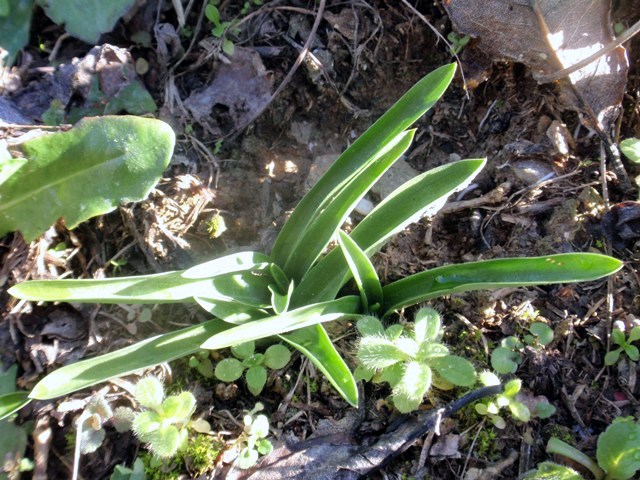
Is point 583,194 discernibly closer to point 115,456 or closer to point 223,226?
point 223,226

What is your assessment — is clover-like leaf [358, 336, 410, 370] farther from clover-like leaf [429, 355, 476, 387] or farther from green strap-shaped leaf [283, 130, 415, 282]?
green strap-shaped leaf [283, 130, 415, 282]

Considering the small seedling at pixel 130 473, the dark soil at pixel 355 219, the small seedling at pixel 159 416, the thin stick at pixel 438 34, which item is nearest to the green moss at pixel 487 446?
the dark soil at pixel 355 219

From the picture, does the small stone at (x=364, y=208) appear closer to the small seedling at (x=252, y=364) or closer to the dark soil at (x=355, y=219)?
the dark soil at (x=355, y=219)

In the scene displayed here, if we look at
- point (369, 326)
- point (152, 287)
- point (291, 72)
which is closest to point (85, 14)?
point (291, 72)

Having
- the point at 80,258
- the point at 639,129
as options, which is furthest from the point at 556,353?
the point at 80,258

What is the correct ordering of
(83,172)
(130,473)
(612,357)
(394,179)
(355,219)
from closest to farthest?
(130,473)
(612,357)
(83,172)
(355,219)
(394,179)

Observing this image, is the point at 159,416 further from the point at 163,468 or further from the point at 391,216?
the point at 391,216
